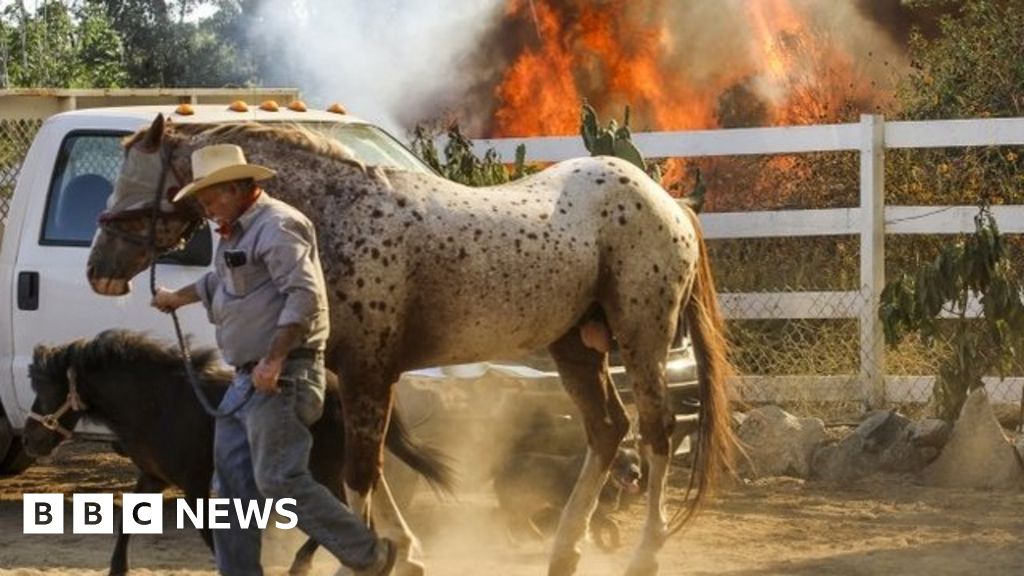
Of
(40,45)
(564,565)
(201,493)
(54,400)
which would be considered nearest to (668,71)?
(40,45)

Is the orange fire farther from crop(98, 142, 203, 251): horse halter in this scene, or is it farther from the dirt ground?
crop(98, 142, 203, 251): horse halter

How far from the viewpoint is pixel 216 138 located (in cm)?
864

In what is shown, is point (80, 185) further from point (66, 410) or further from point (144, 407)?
point (144, 407)

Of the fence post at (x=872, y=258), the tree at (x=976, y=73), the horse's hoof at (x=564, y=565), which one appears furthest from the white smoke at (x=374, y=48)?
the horse's hoof at (x=564, y=565)

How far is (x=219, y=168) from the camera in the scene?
7797mm

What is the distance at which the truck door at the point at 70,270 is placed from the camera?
10.8 metres

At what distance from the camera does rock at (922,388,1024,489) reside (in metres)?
11.9

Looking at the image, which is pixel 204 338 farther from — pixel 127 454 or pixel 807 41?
pixel 807 41

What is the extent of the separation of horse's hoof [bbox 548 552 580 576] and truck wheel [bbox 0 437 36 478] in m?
3.89

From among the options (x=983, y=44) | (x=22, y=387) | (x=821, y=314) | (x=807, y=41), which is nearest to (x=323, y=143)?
(x=22, y=387)

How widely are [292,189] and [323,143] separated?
0.30 m

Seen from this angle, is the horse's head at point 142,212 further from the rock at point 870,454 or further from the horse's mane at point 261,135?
the rock at point 870,454

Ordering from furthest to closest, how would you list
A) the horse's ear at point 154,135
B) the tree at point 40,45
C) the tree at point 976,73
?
the tree at point 40,45 → the tree at point 976,73 → the horse's ear at point 154,135

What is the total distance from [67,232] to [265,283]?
3.64 metres
